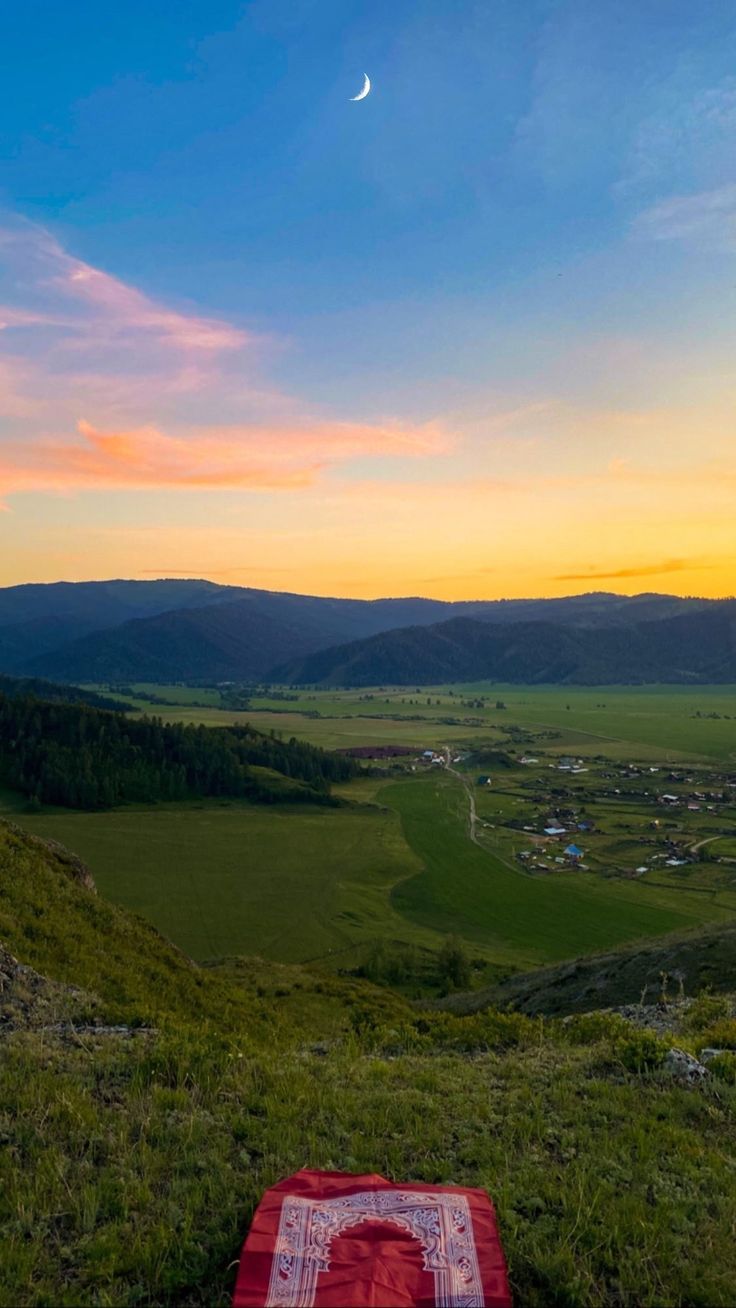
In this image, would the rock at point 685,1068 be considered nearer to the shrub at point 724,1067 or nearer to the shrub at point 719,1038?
the shrub at point 724,1067

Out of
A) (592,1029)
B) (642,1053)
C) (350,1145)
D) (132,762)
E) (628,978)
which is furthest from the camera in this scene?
(132,762)

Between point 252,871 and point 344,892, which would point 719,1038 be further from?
point 252,871

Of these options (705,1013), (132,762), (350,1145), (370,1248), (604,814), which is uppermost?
(370,1248)

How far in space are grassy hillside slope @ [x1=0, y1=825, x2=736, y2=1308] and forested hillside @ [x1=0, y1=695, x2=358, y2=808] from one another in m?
110

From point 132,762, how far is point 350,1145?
12633 cm

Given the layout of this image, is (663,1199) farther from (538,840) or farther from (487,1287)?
(538,840)

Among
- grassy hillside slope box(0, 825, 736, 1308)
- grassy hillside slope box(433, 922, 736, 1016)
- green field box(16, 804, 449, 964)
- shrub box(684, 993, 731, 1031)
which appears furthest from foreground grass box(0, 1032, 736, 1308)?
green field box(16, 804, 449, 964)

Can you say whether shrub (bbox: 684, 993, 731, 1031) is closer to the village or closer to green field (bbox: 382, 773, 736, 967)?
green field (bbox: 382, 773, 736, 967)

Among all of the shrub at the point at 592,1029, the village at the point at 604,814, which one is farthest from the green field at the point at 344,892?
the shrub at the point at 592,1029

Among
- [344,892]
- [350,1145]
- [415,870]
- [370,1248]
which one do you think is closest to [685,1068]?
[350,1145]

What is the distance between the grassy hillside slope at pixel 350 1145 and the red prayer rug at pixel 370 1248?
14.7 inches

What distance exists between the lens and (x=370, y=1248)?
228 inches

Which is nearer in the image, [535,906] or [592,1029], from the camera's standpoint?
[592,1029]

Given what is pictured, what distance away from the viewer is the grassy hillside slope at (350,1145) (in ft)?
19.5
